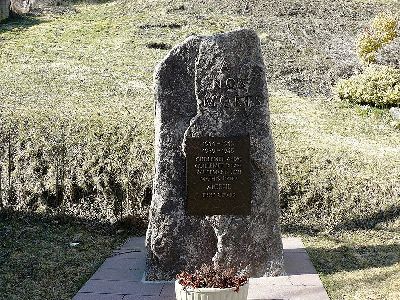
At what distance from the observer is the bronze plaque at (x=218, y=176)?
5934 millimetres

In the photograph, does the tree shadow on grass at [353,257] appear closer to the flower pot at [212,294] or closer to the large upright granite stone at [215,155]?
the large upright granite stone at [215,155]

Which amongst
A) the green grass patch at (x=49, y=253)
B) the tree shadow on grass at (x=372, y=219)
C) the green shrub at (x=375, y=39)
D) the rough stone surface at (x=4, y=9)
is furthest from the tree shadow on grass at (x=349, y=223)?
the rough stone surface at (x=4, y=9)

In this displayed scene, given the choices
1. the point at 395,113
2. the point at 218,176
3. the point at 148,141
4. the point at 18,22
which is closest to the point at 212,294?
the point at 218,176

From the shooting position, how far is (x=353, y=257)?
6.61m

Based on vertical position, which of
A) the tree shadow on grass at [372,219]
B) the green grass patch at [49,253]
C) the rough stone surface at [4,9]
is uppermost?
the rough stone surface at [4,9]

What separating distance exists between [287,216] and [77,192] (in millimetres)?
2734

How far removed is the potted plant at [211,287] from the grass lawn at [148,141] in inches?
40.2

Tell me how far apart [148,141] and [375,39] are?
25.1ft

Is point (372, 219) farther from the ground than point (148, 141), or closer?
closer

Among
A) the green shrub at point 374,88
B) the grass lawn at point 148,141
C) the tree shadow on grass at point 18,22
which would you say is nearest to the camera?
the grass lawn at point 148,141

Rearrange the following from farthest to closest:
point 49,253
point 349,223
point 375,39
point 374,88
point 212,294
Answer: point 375,39 → point 374,88 → point 349,223 → point 49,253 → point 212,294

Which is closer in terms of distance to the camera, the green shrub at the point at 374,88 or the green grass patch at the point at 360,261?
the green grass patch at the point at 360,261

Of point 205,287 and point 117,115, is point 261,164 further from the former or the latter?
point 117,115

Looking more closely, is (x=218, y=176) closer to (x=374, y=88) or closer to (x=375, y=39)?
(x=374, y=88)
